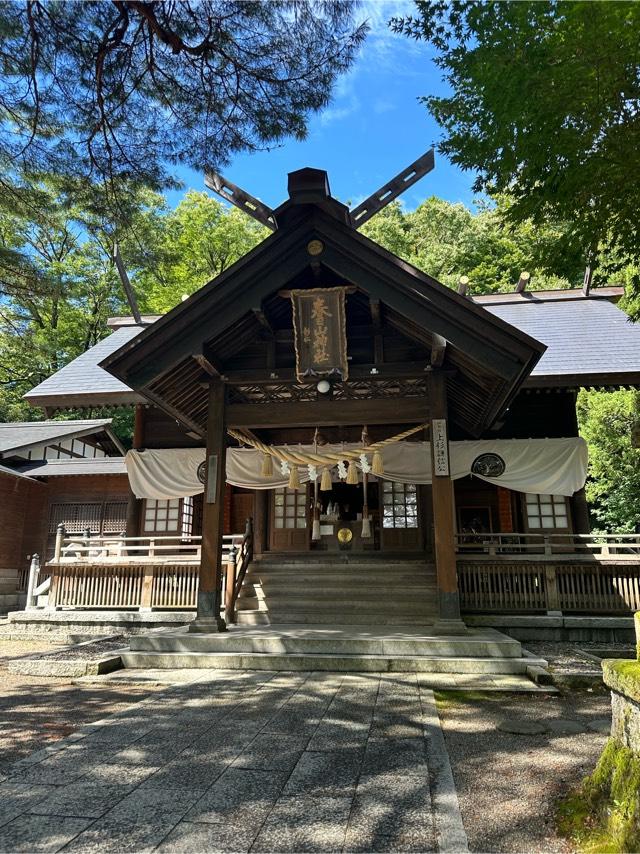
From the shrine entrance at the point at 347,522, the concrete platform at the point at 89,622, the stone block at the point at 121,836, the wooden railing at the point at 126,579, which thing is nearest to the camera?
the stone block at the point at 121,836

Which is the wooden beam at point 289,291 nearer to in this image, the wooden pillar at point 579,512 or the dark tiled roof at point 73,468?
the wooden pillar at point 579,512

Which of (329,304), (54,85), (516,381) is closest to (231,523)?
(329,304)

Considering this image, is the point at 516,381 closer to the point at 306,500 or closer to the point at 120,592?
the point at 306,500

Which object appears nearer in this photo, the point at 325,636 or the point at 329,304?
the point at 325,636

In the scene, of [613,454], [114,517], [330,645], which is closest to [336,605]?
[330,645]

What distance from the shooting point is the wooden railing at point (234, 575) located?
32.7 feet

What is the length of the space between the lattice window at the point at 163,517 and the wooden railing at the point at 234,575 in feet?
11.1

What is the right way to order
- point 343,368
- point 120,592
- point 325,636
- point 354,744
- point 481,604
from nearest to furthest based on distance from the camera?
point 354,744 < point 325,636 < point 343,368 < point 481,604 < point 120,592

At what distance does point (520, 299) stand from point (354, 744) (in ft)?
49.5

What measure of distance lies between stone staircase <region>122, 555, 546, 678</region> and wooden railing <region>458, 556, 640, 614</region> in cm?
84

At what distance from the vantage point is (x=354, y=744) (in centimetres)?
418

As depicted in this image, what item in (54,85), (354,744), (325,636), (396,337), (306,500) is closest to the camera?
(354,744)

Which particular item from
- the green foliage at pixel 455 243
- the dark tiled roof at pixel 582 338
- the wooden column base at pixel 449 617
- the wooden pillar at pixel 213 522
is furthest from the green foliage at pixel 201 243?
the wooden column base at pixel 449 617

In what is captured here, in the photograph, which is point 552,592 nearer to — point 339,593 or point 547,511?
point 547,511
